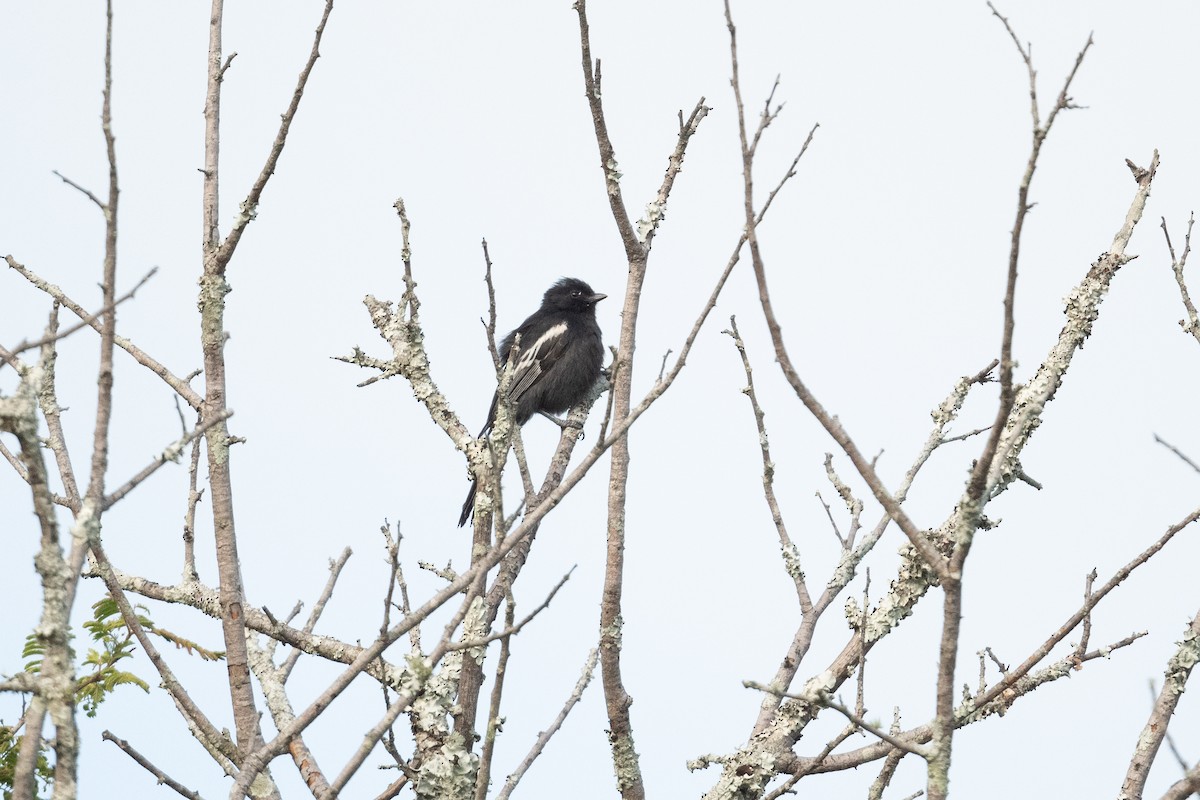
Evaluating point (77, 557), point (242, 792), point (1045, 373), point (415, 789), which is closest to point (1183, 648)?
point (1045, 373)

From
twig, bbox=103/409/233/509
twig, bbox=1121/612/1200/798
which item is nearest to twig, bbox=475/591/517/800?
twig, bbox=103/409/233/509

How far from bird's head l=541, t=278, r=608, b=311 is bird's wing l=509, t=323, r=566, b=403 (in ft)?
1.69

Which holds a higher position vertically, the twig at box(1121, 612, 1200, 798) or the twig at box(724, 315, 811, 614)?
the twig at box(724, 315, 811, 614)

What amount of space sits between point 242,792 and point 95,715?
147cm

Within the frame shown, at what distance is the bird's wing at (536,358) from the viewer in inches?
322

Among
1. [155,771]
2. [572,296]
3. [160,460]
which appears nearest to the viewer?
[160,460]

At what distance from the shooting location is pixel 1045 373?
4.05 meters

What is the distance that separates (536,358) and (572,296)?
0.89 m

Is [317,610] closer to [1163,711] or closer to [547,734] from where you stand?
[547,734]

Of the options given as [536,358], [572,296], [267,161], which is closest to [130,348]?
[267,161]

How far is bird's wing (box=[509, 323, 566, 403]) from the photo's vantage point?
8188mm

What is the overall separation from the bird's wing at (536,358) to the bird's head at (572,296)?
51cm

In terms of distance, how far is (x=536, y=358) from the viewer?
8.30 metres

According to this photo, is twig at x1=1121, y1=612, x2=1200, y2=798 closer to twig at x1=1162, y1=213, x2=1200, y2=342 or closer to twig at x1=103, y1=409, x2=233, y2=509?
twig at x1=1162, y1=213, x2=1200, y2=342
